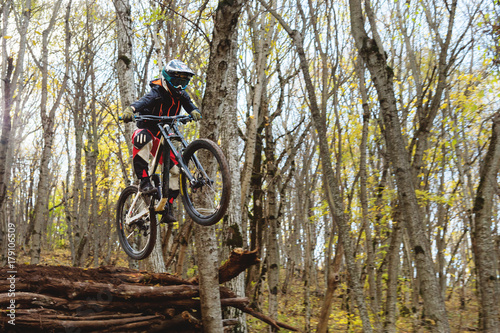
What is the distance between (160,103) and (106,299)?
2.57 m

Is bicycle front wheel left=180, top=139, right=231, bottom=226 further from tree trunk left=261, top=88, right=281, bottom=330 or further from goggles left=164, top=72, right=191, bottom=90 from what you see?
tree trunk left=261, top=88, right=281, bottom=330

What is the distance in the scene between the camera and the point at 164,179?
4.07 m

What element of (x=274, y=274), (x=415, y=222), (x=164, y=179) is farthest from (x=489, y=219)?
(x=164, y=179)

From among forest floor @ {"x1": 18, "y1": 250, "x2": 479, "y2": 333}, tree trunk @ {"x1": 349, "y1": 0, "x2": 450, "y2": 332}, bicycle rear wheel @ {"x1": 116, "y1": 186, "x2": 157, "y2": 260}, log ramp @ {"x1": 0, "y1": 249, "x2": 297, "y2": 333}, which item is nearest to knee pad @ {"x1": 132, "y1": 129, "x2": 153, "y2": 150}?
bicycle rear wheel @ {"x1": 116, "y1": 186, "x2": 157, "y2": 260}

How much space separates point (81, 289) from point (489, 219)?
5811mm

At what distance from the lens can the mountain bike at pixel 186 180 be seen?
3.45 meters

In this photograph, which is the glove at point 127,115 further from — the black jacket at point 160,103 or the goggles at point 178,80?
the goggles at point 178,80

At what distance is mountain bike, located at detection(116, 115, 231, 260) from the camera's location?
345 cm

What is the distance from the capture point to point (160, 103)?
4.41 m

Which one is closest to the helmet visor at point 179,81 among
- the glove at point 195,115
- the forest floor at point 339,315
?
the glove at point 195,115

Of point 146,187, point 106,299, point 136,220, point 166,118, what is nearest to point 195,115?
point 166,118

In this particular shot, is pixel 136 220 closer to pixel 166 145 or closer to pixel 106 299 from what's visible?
pixel 106 299

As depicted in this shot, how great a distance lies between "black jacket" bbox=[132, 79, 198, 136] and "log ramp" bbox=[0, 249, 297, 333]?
1866mm

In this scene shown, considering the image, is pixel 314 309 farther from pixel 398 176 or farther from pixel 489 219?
pixel 398 176
